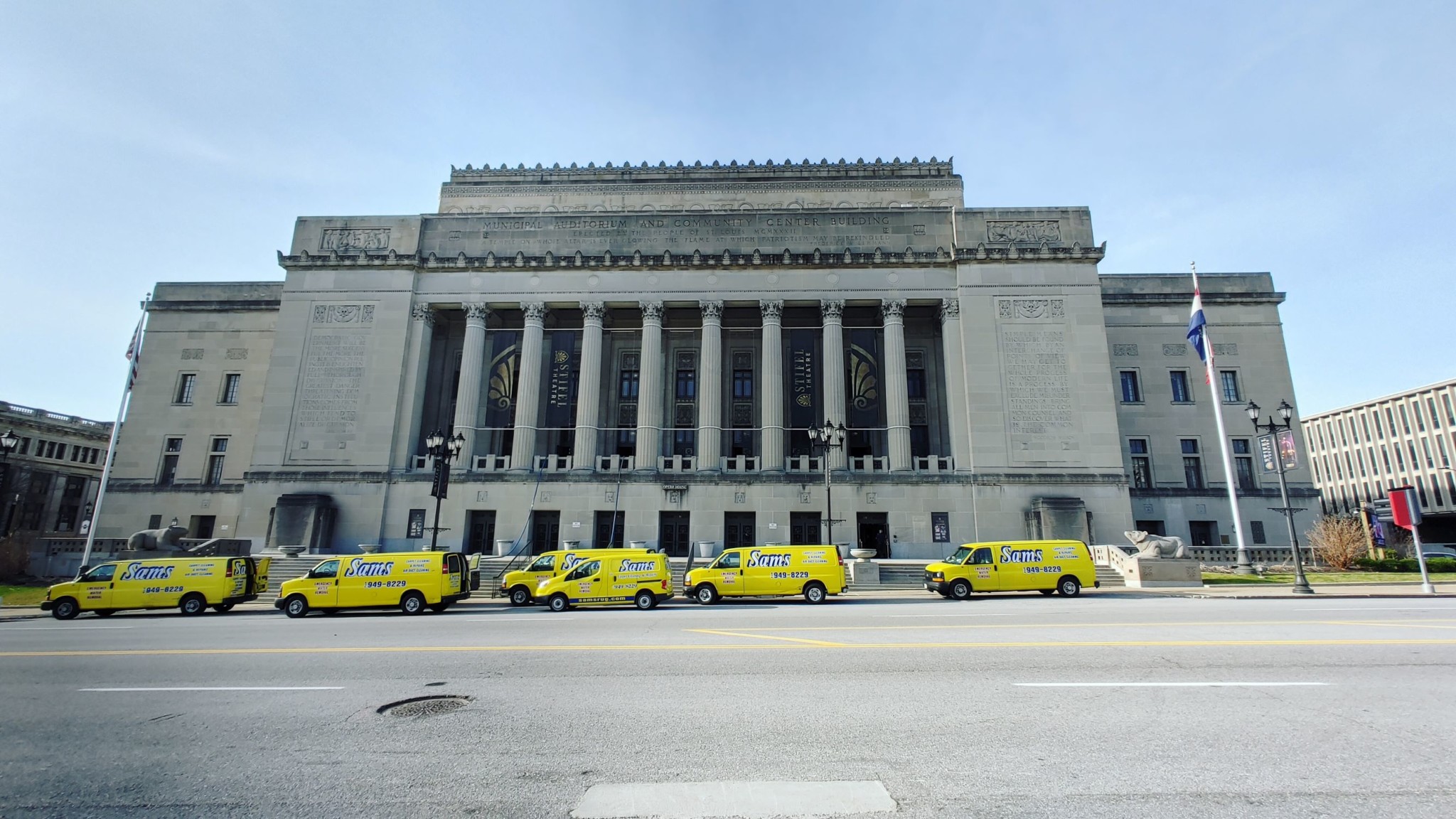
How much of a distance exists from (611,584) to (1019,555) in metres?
13.8

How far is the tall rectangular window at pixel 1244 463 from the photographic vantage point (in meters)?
40.3

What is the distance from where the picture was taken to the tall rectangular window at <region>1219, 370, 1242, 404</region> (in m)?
41.8

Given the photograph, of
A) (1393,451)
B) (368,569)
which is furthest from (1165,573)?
(1393,451)

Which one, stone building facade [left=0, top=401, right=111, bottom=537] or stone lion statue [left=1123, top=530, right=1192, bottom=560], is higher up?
stone building facade [left=0, top=401, right=111, bottom=537]

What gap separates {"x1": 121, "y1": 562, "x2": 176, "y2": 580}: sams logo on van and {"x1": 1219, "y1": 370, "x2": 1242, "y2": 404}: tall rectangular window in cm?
5381

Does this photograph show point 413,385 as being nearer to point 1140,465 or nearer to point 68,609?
point 68,609

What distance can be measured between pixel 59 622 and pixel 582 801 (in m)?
22.6

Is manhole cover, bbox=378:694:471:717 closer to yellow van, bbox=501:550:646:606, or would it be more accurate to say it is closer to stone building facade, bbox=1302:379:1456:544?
yellow van, bbox=501:550:646:606

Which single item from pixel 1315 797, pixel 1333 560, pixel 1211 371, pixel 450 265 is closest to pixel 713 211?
pixel 450 265

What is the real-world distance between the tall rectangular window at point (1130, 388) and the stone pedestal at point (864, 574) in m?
25.0

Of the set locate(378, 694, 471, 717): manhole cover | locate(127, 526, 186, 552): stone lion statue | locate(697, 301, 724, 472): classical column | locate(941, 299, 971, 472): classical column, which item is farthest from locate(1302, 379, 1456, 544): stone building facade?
locate(127, 526, 186, 552): stone lion statue

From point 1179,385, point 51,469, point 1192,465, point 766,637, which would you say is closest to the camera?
point 766,637

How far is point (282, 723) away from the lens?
6355mm

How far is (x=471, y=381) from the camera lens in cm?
3738
